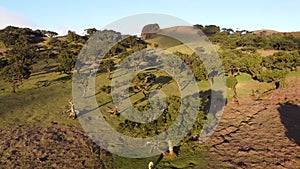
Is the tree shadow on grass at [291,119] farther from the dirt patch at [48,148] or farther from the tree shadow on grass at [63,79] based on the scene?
the tree shadow on grass at [63,79]

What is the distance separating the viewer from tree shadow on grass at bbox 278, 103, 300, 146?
50.0m

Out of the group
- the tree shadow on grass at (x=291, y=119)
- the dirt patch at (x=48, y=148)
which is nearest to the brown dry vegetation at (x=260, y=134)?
the tree shadow on grass at (x=291, y=119)

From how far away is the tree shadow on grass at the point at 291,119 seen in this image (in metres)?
50.0

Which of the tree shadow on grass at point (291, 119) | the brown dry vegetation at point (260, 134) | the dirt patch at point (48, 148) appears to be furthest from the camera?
the tree shadow on grass at point (291, 119)

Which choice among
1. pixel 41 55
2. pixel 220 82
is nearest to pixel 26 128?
pixel 220 82

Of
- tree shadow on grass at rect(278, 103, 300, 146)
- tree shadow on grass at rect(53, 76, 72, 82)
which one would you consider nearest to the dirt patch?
tree shadow on grass at rect(278, 103, 300, 146)

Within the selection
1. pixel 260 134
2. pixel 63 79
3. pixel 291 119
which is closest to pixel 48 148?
pixel 260 134

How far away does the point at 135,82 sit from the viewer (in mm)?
76250

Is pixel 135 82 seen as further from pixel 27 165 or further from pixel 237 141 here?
pixel 27 165

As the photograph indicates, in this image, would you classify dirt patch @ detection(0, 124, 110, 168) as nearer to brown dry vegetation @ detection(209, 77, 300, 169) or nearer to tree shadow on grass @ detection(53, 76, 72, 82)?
brown dry vegetation @ detection(209, 77, 300, 169)

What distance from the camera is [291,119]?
5828 centimetres

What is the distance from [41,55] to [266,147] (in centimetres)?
10380

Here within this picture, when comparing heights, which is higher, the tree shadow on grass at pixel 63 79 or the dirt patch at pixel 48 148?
the tree shadow on grass at pixel 63 79

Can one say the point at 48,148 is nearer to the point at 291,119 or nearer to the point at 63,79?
the point at 291,119
